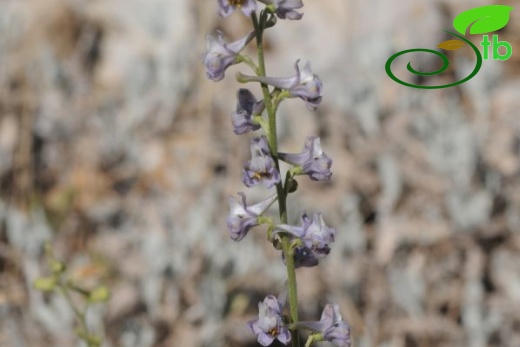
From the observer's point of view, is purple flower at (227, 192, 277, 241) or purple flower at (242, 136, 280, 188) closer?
purple flower at (242, 136, 280, 188)

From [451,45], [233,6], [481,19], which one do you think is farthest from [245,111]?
[451,45]

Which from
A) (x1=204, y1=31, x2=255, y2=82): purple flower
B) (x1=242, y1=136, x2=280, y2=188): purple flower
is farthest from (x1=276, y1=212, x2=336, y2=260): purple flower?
(x1=204, y1=31, x2=255, y2=82): purple flower

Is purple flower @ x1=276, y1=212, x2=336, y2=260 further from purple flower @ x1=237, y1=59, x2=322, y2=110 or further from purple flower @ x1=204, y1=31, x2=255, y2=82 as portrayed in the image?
purple flower @ x1=204, y1=31, x2=255, y2=82

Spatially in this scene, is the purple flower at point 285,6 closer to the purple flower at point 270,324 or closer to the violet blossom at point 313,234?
the violet blossom at point 313,234

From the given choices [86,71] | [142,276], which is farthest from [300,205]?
[86,71]

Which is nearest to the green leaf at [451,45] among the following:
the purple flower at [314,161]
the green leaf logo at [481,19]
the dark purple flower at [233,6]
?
the green leaf logo at [481,19]

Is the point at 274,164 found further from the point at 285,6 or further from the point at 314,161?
the point at 285,6
